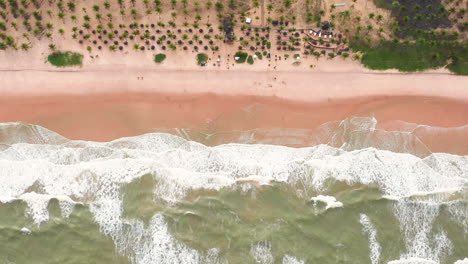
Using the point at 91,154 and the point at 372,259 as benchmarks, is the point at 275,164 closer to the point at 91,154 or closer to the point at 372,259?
the point at 372,259

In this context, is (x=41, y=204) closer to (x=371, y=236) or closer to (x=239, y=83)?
(x=239, y=83)

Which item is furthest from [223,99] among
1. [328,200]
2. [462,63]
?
[462,63]

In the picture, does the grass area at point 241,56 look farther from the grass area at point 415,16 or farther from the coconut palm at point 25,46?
the coconut palm at point 25,46

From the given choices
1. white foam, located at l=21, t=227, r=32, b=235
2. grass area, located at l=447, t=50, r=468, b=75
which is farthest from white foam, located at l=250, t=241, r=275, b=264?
grass area, located at l=447, t=50, r=468, b=75

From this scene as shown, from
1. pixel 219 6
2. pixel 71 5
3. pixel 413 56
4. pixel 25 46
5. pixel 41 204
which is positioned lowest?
pixel 41 204

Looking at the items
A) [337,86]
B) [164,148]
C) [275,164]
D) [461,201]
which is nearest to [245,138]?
[275,164]

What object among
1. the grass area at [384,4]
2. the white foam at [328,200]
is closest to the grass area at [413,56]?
the grass area at [384,4]
